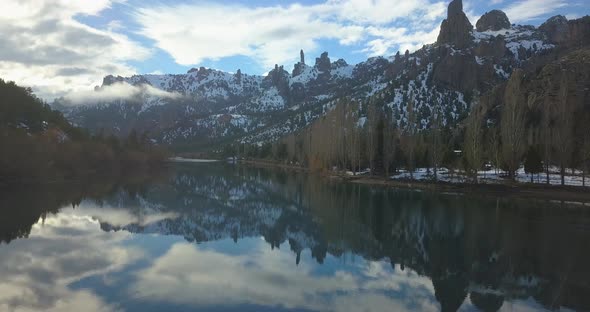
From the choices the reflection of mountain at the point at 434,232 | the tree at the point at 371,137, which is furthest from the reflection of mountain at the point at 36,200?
the tree at the point at 371,137

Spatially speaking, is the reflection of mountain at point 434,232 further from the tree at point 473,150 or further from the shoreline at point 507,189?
the tree at point 473,150

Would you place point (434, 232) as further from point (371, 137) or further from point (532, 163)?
point (371, 137)

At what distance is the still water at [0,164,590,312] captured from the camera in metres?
16.2

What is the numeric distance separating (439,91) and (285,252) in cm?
17565

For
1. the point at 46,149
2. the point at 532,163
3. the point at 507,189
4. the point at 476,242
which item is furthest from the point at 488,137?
the point at 46,149

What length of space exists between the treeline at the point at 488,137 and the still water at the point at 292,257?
1607 centimetres

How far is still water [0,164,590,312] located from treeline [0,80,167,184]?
17895 mm

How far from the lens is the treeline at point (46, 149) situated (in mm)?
59906

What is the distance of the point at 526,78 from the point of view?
12862 centimetres

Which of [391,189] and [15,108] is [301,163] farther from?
[15,108]

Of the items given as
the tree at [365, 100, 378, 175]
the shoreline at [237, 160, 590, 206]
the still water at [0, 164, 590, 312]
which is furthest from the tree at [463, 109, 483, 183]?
the tree at [365, 100, 378, 175]

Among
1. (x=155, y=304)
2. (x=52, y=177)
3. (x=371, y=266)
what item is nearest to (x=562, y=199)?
(x=371, y=266)

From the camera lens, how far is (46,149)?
67.1 metres

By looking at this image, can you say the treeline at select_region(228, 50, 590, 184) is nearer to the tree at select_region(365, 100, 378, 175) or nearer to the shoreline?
the tree at select_region(365, 100, 378, 175)
